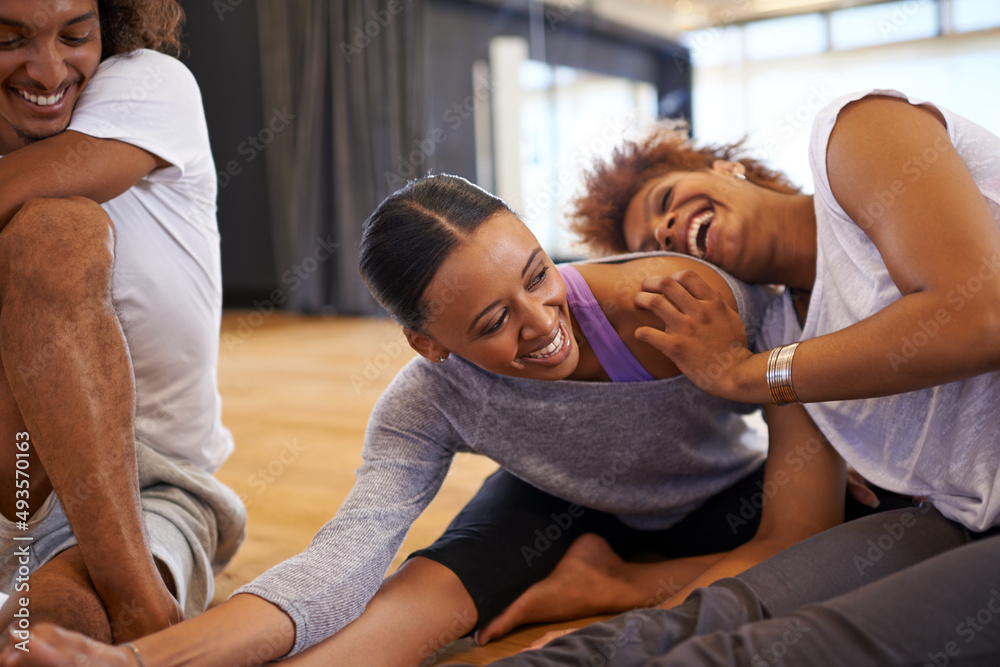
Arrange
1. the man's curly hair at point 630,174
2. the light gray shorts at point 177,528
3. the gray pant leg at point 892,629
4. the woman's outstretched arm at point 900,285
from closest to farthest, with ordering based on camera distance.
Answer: the gray pant leg at point 892,629
the woman's outstretched arm at point 900,285
the light gray shorts at point 177,528
the man's curly hair at point 630,174

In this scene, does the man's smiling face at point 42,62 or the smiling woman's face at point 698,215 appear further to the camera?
the smiling woman's face at point 698,215

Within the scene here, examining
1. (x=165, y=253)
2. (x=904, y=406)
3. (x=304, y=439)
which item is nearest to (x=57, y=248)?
(x=165, y=253)

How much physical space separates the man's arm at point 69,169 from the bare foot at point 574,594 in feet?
2.83

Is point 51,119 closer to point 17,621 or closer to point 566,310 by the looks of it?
point 17,621

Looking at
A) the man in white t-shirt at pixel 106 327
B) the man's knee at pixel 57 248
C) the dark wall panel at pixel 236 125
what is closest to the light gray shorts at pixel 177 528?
the man in white t-shirt at pixel 106 327

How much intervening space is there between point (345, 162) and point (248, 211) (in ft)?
3.40

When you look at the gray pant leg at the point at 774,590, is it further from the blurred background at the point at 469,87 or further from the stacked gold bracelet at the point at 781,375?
the blurred background at the point at 469,87

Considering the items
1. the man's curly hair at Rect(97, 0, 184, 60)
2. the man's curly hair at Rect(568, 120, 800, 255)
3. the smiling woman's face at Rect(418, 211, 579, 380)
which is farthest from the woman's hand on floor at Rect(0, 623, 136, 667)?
the man's curly hair at Rect(568, 120, 800, 255)

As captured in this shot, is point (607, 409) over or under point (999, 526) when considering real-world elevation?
over

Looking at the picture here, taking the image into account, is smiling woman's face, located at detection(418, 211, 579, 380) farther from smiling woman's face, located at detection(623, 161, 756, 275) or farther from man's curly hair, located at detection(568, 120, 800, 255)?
man's curly hair, located at detection(568, 120, 800, 255)

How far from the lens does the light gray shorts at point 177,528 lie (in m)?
1.22

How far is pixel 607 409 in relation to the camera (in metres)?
1.29

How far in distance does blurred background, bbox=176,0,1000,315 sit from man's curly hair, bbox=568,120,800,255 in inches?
135

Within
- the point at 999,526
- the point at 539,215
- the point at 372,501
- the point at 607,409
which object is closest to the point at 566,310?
the point at 607,409
